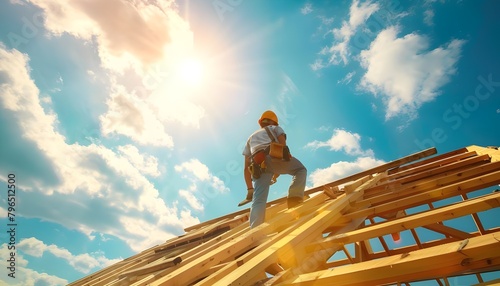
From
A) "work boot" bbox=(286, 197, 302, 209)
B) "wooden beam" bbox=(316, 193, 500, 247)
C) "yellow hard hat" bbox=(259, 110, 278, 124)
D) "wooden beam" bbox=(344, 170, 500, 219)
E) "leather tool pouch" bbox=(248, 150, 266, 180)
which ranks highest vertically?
"yellow hard hat" bbox=(259, 110, 278, 124)

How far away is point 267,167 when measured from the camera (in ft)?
12.5

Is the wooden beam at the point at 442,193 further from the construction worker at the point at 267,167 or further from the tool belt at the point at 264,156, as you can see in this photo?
the tool belt at the point at 264,156

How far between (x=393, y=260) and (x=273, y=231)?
1578 millimetres

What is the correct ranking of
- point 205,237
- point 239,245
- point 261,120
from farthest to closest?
point 205,237 → point 261,120 → point 239,245

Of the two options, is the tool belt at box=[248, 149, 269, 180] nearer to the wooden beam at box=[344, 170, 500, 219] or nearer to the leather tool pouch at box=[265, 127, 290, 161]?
the leather tool pouch at box=[265, 127, 290, 161]

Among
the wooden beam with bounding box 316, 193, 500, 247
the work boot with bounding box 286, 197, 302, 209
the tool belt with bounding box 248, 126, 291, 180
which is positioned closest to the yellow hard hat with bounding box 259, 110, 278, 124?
the tool belt with bounding box 248, 126, 291, 180

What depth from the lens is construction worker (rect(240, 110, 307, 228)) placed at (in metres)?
3.72

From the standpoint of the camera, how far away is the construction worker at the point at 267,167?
3.72m

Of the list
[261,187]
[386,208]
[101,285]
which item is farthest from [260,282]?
[101,285]

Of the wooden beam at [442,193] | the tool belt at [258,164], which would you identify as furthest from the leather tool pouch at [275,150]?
the wooden beam at [442,193]

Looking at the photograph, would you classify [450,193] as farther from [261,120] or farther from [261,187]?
[261,120]

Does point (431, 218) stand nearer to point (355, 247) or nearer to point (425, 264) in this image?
point (425, 264)

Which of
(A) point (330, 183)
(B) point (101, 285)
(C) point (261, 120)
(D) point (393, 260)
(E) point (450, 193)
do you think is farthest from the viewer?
(A) point (330, 183)

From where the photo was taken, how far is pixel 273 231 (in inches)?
111
